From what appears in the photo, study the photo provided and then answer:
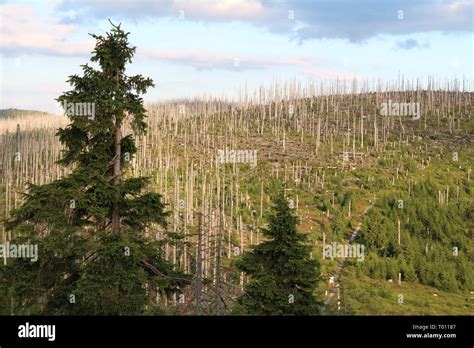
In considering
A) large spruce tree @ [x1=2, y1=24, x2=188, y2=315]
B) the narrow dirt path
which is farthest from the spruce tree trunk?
→ the narrow dirt path

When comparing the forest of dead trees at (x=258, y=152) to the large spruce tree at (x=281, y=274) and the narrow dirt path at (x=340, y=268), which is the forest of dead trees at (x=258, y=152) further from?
the large spruce tree at (x=281, y=274)

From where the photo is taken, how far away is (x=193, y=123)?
4577 inches

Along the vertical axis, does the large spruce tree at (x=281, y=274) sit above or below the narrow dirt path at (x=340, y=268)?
above

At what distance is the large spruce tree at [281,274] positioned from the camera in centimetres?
1847

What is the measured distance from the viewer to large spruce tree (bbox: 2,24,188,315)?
42.1 feet

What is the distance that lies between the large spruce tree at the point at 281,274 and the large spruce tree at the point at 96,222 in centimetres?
495

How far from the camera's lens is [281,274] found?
1923 cm

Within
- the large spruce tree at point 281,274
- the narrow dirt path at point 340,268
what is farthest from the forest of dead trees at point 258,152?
the large spruce tree at point 281,274

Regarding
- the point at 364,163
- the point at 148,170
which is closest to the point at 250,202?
the point at 148,170

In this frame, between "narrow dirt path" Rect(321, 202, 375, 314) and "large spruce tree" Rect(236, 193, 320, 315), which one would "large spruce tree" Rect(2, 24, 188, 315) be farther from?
"narrow dirt path" Rect(321, 202, 375, 314)

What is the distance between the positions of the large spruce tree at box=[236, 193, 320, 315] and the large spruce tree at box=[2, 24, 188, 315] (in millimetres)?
4949

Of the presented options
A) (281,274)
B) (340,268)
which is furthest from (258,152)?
(281,274)

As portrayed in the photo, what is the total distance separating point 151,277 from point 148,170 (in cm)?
6045
